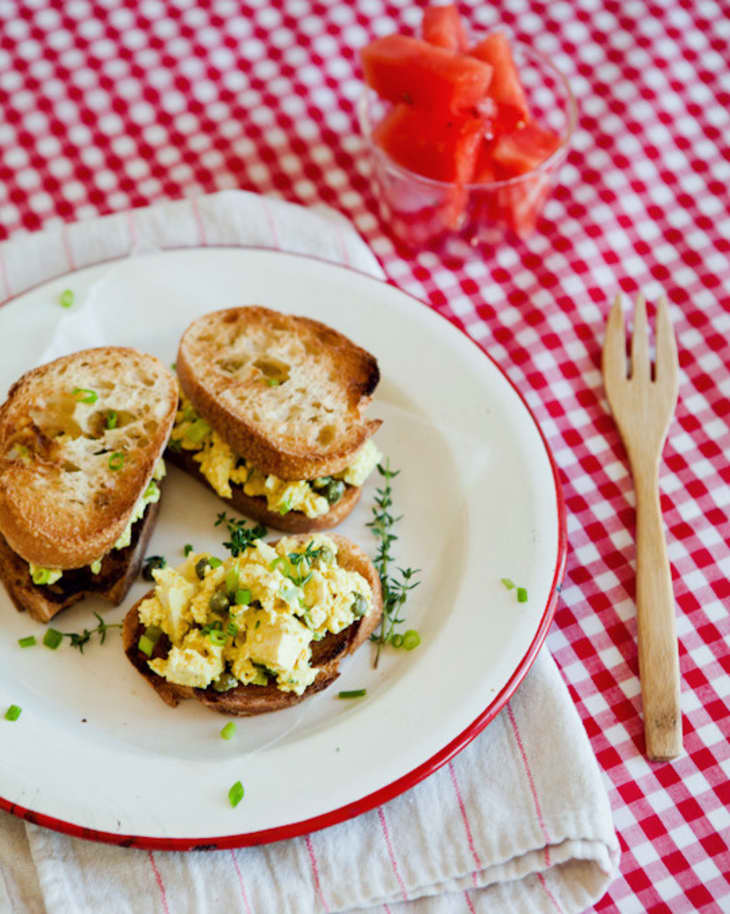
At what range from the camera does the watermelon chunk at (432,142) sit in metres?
3.36

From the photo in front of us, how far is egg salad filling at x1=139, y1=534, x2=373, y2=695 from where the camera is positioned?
2.46 metres

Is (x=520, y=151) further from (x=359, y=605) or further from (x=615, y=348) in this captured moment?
(x=359, y=605)

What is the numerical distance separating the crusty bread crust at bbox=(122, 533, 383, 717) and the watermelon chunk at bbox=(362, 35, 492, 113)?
1.50 metres

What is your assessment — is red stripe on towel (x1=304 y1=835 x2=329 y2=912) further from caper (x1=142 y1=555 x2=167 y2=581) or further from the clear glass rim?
the clear glass rim

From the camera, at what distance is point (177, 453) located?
3.02 m

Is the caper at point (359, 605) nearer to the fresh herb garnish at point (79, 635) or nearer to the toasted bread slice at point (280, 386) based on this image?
the toasted bread slice at point (280, 386)

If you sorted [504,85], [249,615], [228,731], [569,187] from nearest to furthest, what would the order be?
[249,615] → [228,731] → [504,85] → [569,187]

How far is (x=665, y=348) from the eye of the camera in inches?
132

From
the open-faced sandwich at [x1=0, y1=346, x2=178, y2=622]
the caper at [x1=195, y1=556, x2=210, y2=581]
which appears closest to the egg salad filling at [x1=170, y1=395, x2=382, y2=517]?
the open-faced sandwich at [x1=0, y1=346, x2=178, y2=622]

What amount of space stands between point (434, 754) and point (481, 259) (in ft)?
5.86

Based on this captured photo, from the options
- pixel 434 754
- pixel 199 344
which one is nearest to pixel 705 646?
pixel 434 754

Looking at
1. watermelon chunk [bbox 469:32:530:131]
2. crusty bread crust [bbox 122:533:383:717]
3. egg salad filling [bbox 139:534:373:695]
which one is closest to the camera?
egg salad filling [bbox 139:534:373:695]

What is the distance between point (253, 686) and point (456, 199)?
5.68 feet

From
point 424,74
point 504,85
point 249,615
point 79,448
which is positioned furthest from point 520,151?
point 249,615
